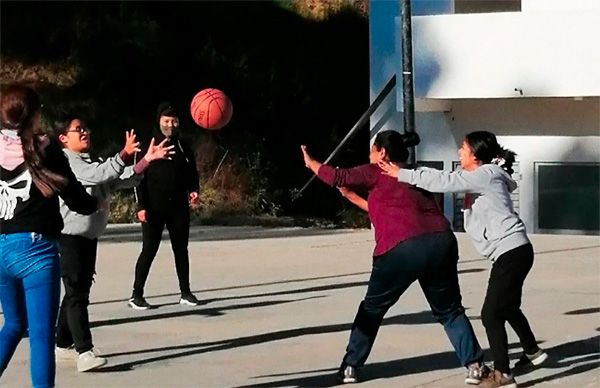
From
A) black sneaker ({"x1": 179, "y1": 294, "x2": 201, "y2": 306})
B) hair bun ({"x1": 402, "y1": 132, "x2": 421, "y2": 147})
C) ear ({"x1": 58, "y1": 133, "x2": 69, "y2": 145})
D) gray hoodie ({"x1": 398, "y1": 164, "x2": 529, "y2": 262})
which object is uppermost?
ear ({"x1": 58, "y1": 133, "x2": 69, "y2": 145})

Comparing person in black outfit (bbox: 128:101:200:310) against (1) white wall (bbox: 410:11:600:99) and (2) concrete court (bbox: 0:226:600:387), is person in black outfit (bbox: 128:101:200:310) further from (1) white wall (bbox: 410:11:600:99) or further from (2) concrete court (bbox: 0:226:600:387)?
(1) white wall (bbox: 410:11:600:99)

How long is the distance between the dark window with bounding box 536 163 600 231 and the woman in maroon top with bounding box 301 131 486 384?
14.3 m

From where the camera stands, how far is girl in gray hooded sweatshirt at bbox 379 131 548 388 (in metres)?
8.12

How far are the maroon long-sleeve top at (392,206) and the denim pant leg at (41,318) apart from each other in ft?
6.43

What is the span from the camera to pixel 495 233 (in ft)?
27.0

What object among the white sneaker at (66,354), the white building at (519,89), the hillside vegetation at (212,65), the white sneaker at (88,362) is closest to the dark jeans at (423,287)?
the white sneaker at (88,362)

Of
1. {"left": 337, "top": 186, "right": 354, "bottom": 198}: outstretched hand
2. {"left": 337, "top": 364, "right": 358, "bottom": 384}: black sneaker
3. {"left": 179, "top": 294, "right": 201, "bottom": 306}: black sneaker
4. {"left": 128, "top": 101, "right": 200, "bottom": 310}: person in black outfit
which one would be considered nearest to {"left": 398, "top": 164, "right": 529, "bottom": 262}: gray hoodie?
{"left": 337, "top": 186, "right": 354, "bottom": 198}: outstretched hand

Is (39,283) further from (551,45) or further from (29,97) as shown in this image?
(551,45)

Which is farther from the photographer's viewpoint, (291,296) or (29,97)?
(291,296)

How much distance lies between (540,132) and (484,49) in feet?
6.36

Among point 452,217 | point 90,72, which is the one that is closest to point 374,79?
point 452,217

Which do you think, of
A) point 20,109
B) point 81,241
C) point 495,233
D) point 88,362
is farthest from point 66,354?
point 495,233

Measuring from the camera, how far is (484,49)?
845 inches

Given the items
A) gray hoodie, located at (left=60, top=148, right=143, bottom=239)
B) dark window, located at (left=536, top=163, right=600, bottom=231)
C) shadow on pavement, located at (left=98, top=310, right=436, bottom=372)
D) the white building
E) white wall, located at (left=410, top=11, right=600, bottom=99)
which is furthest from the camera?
dark window, located at (left=536, top=163, right=600, bottom=231)
